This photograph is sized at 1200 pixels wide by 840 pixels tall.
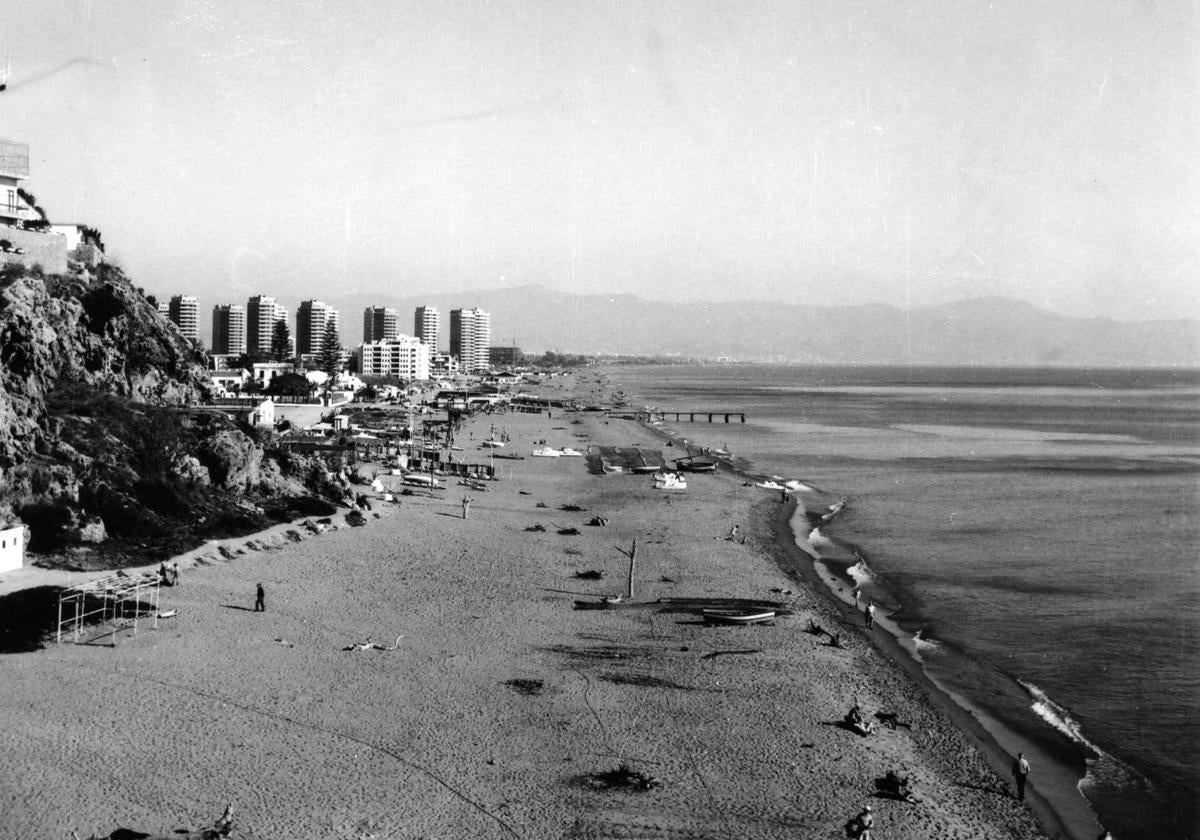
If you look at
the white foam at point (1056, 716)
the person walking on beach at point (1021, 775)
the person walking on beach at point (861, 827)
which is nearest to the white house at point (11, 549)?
the person walking on beach at point (861, 827)

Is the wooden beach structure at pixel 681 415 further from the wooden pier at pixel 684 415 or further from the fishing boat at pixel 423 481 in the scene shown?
the fishing boat at pixel 423 481

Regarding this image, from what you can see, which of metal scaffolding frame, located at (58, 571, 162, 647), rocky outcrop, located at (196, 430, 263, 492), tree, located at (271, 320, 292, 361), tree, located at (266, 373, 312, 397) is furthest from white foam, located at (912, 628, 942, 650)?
tree, located at (271, 320, 292, 361)

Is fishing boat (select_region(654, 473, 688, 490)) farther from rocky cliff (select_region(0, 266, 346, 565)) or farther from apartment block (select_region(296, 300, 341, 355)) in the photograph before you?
apartment block (select_region(296, 300, 341, 355))

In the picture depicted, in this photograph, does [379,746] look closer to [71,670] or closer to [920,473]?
[71,670]

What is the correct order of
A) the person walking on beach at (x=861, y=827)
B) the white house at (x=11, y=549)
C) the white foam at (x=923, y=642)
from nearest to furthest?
the person walking on beach at (x=861, y=827), the white house at (x=11, y=549), the white foam at (x=923, y=642)

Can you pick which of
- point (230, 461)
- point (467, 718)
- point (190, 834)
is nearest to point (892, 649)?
point (467, 718)

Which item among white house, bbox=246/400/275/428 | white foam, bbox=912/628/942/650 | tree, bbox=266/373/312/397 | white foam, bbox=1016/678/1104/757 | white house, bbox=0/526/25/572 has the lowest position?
white foam, bbox=1016/678/1104/757
